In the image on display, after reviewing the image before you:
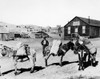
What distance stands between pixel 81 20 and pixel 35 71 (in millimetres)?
31699

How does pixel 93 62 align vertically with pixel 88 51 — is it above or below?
below

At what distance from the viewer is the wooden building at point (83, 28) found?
1625 inches

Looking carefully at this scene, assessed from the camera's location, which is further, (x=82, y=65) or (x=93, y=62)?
(x=93, y=62)

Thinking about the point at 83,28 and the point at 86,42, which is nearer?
the point at 86,42

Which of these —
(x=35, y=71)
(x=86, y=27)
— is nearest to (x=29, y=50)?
(x=35, y=71)

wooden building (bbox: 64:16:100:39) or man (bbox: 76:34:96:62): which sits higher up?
wooden building (bbox: 64:16:100:39)

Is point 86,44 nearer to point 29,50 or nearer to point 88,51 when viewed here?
point 88,51

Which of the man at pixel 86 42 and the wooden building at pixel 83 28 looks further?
the wooden building at pixel 83 28

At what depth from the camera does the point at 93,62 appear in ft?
39.7

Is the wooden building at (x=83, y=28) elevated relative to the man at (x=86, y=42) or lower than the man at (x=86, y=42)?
elevated

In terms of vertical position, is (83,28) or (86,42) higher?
(83,28)

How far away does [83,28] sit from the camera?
42062mm

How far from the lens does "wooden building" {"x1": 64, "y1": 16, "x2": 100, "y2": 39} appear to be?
41269mm

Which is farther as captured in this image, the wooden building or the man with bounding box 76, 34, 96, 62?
the wooden building
